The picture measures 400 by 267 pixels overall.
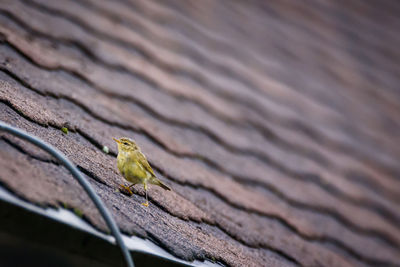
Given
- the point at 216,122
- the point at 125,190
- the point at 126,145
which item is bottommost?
the point at 125,190

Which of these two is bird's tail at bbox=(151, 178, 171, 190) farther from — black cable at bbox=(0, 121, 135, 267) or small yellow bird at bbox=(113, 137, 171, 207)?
black cable at bbox=(0, 121, 135, 267)

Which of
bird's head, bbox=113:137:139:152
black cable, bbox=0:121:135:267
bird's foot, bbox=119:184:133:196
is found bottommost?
bird's foot, bbox=119:184:133:196

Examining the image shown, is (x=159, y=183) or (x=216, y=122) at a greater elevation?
(x=216, y=122)

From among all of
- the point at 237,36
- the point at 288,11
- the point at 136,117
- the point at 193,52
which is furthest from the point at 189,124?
the point at 288,11

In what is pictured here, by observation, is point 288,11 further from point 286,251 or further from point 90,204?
point 90,204

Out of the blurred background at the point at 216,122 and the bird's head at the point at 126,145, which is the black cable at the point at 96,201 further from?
the bird's head at the point at 126,145

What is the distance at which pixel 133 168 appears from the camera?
1.99 meters

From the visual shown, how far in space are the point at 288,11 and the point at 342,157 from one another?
1.84m

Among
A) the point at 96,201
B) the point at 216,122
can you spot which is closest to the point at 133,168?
the point at 96,201

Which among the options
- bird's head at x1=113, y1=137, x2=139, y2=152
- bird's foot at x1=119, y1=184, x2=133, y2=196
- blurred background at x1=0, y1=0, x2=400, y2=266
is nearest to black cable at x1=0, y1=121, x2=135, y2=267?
blurred background at x1=0, y1=0, x2=400, y2=266

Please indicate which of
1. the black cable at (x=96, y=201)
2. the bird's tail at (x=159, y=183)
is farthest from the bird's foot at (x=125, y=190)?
the black cable at (x=96, y=201)

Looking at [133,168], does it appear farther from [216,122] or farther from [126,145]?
[216,122]

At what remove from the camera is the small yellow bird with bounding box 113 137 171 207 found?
1992mm

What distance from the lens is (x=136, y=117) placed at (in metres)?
2.70
